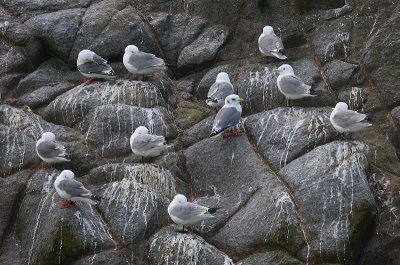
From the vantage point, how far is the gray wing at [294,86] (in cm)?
1628

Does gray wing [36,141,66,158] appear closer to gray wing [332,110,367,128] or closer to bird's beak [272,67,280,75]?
bird's beak [272,67,280,75]

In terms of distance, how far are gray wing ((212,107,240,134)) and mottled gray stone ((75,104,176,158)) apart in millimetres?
1382

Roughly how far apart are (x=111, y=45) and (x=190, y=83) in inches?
77.0

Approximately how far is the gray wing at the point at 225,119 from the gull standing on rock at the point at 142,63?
2270 mm

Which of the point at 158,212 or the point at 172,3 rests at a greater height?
the point at 172,3

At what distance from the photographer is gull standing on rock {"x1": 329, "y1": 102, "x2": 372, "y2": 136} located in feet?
49.0

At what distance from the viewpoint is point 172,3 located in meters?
20.0

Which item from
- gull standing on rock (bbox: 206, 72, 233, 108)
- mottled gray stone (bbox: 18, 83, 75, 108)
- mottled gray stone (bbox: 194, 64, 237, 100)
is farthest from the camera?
mottled gray stone (bbox: 194, 64, 237, 100)

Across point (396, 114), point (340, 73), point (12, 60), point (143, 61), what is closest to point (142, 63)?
point (143, 61)

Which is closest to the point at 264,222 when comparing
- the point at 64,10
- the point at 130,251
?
the point at 130,251

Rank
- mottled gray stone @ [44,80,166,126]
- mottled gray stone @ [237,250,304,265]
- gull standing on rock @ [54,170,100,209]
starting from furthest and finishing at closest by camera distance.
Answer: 1. mottled gray stone @ [44,80,166,126]
2. gull standing on rock @ [54,170,100,209]
3. mottled gray stone @ [237,250,304,265]

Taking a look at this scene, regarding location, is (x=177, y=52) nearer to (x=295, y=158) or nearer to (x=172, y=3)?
(x=172, y=3)

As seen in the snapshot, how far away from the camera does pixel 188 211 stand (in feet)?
46.3

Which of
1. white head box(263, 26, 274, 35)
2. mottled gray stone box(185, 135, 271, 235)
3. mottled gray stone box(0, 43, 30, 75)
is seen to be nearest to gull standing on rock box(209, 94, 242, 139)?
mottled gray stone box(185, 135, 271, 235)
